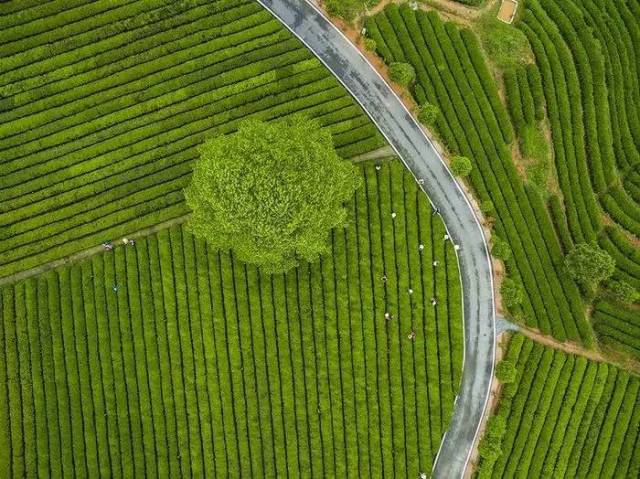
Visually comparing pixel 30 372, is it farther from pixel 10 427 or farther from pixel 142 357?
pixel 142 357

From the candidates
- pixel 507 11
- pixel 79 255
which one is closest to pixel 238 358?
pixel 79 255

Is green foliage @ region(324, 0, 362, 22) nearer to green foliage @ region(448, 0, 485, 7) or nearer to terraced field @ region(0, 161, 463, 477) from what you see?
green foliage @ region(448, 0, 485, 7)

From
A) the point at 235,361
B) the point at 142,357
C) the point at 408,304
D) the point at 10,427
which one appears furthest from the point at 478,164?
the point at 10,427

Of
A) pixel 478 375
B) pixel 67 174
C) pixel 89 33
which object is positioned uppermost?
pixel 89 33

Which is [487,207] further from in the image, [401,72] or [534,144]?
[401,72]

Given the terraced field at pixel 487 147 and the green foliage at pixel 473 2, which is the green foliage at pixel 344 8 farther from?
the green foliage at pixel 473 2

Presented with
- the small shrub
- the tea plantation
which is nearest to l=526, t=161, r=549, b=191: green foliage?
the tea plantation
